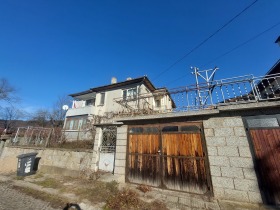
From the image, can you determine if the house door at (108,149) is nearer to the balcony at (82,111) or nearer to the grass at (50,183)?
the grass at (50,183)

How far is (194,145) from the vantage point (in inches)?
208

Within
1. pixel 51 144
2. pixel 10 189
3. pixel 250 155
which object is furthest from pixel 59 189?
pixel 250 155

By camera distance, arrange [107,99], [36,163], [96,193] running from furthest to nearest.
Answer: [107,99] < [36,163] < [96,193]

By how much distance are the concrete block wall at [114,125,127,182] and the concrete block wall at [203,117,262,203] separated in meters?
3.80

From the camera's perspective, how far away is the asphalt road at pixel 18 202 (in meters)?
4.29

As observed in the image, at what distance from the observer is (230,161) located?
4613 mm

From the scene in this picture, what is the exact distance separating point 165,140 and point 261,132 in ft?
11.1

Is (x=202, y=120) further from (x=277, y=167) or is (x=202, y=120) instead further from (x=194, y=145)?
(x=277, y=167)

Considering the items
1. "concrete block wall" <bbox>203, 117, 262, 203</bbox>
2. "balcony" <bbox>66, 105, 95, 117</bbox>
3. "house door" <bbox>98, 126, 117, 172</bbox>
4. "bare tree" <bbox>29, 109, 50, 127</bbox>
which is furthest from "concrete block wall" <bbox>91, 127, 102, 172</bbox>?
"bare tree" <bbox>29, 109, 50, 127</bbox>

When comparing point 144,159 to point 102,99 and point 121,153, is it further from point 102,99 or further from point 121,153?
point 102,99

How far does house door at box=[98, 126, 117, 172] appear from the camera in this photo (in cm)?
714

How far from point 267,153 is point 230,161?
111 cm

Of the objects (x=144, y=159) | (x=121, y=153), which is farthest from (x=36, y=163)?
(x=144, y=159)

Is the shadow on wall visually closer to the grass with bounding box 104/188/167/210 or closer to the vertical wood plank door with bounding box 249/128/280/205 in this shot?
the grass with bounding box 104/188/167/210
